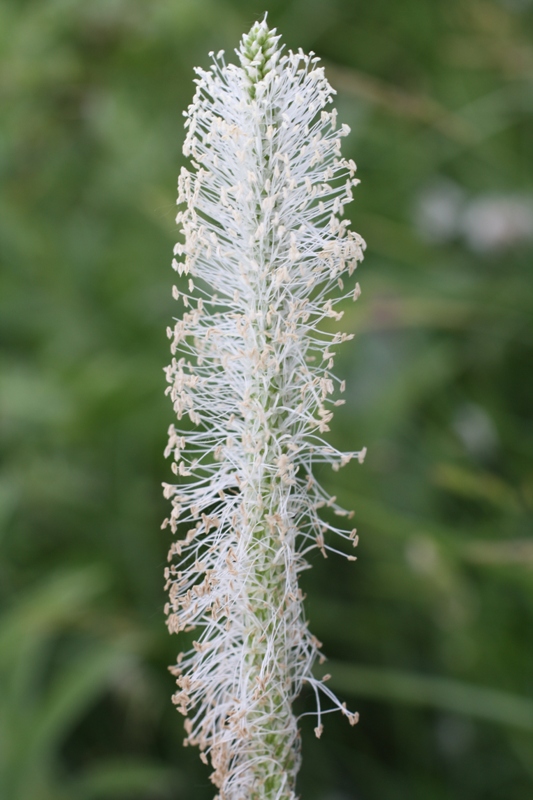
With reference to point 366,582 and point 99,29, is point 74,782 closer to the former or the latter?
point 366,582

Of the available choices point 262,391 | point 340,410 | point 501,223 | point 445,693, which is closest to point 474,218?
point 501,223

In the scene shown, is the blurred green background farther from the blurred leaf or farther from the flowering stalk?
the flowering stalk

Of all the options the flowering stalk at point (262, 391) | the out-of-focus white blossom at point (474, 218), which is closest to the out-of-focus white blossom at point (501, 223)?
the out-of-focus white blossom at point (474, 218)

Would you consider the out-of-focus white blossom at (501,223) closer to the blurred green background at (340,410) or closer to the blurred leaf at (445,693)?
the blurred green background at (340,410)

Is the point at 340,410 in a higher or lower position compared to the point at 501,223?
lower

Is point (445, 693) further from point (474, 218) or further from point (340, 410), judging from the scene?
point (474, 218)

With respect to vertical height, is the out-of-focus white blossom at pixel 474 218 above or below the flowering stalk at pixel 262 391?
above

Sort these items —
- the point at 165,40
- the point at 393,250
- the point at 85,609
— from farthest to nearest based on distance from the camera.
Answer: the point at 165,40 < the point at 393,250 < the point at 85,609

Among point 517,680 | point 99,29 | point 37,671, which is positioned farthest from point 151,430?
point 99,29

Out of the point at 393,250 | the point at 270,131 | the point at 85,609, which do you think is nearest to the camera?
the point at 270,131
